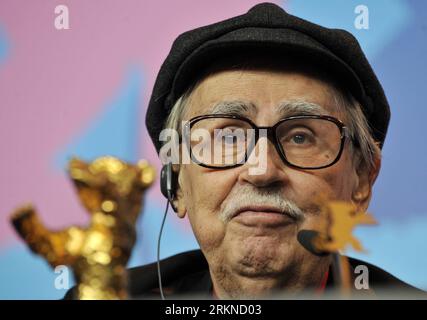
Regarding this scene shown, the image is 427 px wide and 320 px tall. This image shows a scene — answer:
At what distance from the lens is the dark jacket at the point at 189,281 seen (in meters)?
1.21

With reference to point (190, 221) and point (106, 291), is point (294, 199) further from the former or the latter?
point (106, 291)

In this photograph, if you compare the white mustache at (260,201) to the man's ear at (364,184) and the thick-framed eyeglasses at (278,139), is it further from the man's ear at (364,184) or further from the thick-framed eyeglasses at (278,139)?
the man's ear at (364,184)

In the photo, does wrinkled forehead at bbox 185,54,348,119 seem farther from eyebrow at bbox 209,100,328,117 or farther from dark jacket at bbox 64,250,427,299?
dark jacket at bbox 64,250,427,299

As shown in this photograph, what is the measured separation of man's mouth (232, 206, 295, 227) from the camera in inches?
42.3

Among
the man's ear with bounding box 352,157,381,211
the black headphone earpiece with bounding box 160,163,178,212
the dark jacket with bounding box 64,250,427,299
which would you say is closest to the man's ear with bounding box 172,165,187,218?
the black headphone earpiece with bounding box 160,163,178,212

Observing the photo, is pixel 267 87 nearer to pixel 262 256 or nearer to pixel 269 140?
pixel 269 140

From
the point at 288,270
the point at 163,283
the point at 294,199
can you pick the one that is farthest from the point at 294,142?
the point at 163,283

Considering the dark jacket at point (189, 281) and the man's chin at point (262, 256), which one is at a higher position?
the man's chin at point (262, 256)

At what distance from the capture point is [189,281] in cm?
138

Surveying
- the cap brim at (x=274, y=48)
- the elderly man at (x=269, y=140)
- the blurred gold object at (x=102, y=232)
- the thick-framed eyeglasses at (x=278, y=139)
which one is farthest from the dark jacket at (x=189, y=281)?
the cap brim at (x=274, y=48)

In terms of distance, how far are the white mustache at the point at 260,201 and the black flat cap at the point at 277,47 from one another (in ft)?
0.79

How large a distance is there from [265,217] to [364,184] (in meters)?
0.26
